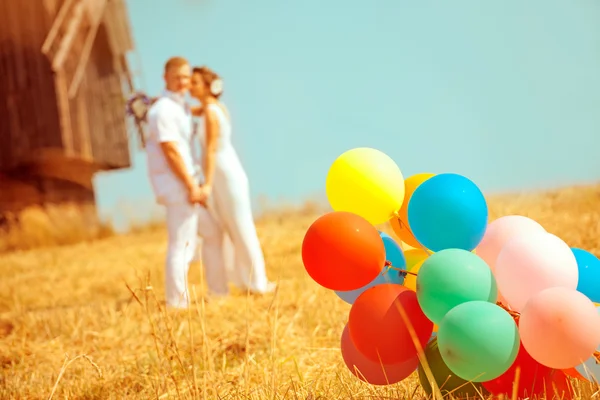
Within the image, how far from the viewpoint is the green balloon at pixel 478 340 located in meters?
1.58

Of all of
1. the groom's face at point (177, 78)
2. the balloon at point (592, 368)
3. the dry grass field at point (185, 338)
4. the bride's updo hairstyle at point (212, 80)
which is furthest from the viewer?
the bride's updo hairstyle at point (212, 80)

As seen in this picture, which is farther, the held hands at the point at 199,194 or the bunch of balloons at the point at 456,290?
the held hands at the point at 199,194

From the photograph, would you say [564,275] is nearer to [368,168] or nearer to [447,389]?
[447,389]

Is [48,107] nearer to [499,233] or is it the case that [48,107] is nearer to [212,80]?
[212,80]

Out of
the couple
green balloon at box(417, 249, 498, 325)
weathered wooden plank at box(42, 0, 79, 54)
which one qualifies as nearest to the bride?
the couple

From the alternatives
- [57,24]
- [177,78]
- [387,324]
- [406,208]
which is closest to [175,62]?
[177,78]

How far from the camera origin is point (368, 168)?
1880 mm

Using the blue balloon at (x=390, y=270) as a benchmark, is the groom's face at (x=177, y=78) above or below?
above

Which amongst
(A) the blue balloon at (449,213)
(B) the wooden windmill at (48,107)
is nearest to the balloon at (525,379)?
(A) the blue balloon at (449,213)

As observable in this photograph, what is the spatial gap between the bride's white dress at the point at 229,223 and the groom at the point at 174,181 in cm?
33

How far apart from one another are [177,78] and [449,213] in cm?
321

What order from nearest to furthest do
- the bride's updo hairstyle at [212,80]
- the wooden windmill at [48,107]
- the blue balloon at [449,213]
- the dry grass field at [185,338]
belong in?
the blue balloon at [449,213] < the dry grass field at [185,338] < the bride's updo hairstyle at [212,80] < the wooden windmill at [48,107]

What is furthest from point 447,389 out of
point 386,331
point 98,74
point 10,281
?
point 98,74

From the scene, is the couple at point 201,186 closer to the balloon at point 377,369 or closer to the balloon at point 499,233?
the balloon at point 377,369
